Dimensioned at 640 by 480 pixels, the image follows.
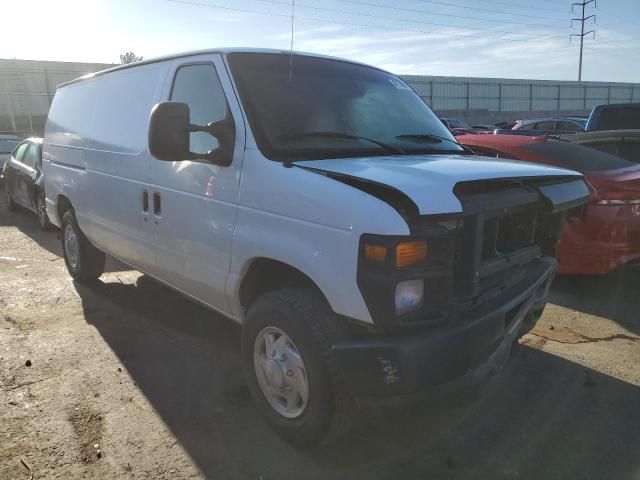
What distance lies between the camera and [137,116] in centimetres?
414

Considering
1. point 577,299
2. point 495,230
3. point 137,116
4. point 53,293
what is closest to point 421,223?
point 495,230

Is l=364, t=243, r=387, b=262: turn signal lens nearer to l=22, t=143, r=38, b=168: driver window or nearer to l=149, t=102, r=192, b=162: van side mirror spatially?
l=149, t=102, r=192, b=162: van side mirror

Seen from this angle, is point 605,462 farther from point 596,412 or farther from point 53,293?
point 53,293

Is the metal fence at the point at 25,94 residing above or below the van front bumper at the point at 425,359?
above

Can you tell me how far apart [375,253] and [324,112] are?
131 cm

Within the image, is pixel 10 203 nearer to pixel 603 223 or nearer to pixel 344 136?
pixel 344 136

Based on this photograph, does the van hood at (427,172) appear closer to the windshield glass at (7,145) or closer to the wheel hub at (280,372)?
the wheel hub at (280,372)

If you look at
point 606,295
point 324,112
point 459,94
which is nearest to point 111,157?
point 324,112

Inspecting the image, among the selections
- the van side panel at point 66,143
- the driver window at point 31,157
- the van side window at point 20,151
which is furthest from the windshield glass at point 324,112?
the van side window at point 20,151

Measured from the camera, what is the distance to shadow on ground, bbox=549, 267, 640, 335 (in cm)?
478

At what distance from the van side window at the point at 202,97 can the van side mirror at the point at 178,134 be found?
0.37ft

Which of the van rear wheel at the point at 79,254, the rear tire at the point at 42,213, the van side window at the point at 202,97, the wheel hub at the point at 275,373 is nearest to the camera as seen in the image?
the wheel hub at the point at 275,373

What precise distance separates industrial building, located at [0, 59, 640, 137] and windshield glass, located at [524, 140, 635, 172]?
19.9 metres

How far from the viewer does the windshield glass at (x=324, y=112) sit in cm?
300
